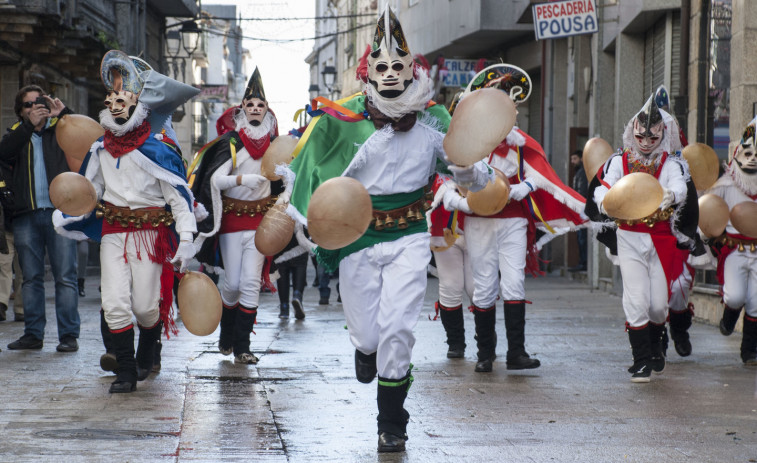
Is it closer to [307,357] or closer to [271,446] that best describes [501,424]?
[271,446]

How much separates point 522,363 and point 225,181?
2.59m

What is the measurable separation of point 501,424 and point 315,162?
169cm

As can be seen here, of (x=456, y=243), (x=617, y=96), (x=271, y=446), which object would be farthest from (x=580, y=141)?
(x=271, y=446)

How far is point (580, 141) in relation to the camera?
794 inches

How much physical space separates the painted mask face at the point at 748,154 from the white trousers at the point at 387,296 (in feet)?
12.6

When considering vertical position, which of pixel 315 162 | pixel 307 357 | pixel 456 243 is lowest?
pixel 307 357

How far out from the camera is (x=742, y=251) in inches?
347

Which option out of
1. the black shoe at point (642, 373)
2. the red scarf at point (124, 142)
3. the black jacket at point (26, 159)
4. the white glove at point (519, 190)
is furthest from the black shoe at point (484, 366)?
the black jacket at point (26, 159)

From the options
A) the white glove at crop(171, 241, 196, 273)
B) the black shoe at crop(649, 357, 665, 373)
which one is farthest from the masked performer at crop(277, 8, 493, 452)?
the black shoe at crop(649, 357, 665, 373)

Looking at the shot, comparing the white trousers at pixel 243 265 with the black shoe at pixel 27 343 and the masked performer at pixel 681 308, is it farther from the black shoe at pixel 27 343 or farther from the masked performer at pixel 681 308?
the masked performer at pixel 681 308

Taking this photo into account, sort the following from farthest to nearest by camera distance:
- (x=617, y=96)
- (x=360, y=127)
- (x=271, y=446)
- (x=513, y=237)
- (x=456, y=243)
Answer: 1. (x=617, y=96)
2. (x=456, y=243)
3. (x=513, y=237)
4. (x=360, y=127)
5. (x=271, y=446)

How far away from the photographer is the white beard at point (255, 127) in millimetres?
9000

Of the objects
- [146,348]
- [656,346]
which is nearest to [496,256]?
[656,346]

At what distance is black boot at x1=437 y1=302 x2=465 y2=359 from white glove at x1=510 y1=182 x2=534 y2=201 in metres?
1.23
